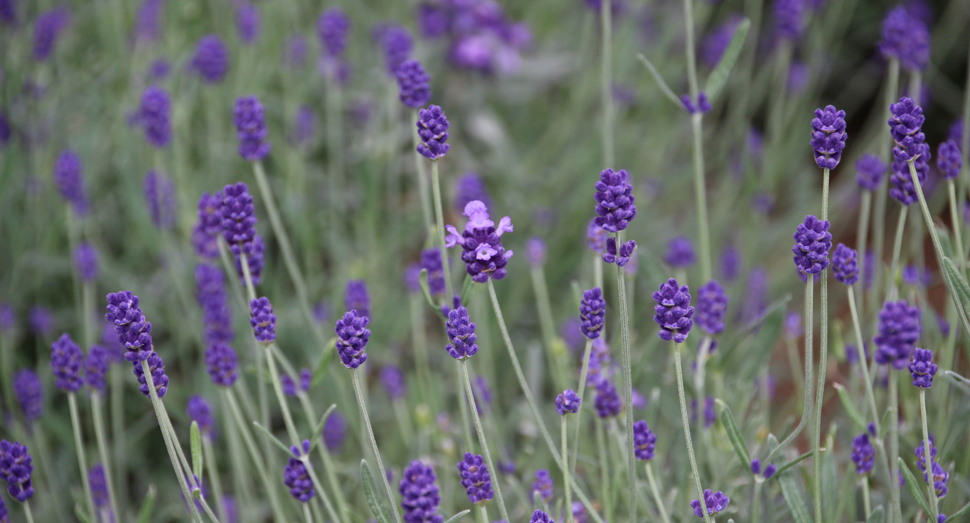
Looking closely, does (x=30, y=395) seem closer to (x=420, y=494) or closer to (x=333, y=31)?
(x=420, y=494)

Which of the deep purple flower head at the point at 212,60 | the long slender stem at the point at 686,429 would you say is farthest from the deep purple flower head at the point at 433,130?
the deep purple flower head at the point at 212,60

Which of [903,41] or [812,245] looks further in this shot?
[903,41]

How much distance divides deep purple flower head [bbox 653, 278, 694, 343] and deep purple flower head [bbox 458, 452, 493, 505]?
388 mm

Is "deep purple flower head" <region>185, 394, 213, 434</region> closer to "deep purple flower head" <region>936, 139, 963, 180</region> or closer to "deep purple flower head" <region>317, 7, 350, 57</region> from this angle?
"deep purple flower head" <region>317, 7, 350, 57</region>

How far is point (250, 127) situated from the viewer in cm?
162

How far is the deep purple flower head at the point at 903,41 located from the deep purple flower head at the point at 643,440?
1.12 meters

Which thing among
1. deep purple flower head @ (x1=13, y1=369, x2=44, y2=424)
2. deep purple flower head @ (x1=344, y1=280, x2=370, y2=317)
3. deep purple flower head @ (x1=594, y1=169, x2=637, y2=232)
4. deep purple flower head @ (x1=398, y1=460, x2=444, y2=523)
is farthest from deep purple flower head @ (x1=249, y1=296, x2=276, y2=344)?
deep purple flower head @ (x1=13, y1=369, x2=44, y2=424)

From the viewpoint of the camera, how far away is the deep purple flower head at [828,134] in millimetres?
1172

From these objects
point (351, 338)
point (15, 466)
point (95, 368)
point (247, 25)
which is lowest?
point (15, 466)

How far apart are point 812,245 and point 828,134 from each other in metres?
0.18

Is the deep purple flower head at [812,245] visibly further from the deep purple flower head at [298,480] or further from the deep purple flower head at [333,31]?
the deep purple flower head at [333,31]

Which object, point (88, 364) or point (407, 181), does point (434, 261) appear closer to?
A: point (88, 364)

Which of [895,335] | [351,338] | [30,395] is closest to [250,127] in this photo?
[351,338]

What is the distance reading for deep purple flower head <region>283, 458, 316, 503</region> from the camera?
1385 mm
